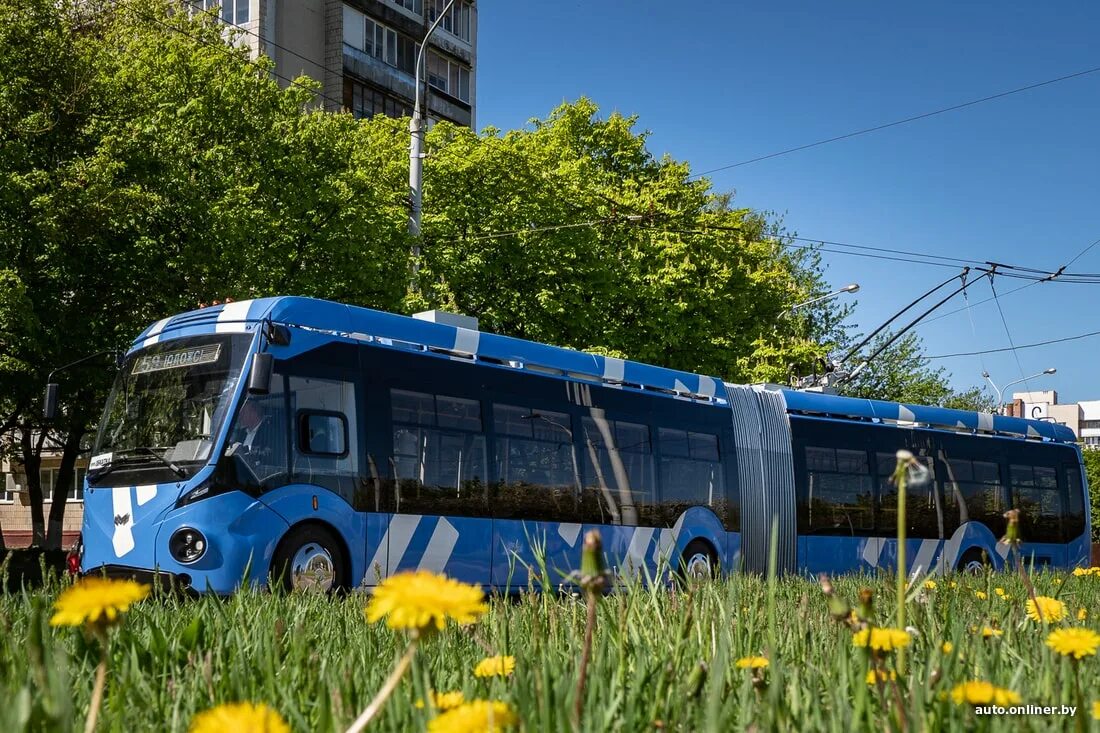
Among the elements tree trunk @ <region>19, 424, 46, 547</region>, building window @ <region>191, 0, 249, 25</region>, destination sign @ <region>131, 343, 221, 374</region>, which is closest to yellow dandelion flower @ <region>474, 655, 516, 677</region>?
destination sign @ <region>131, 343, 221, 374</region>

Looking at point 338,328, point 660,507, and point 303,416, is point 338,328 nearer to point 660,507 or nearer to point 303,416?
point 303,416

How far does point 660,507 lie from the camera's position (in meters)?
14.9

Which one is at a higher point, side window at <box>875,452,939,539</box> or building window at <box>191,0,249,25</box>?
building window at <box>191,0,249,25</box>

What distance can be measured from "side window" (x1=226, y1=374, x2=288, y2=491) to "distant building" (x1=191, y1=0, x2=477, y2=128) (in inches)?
1242

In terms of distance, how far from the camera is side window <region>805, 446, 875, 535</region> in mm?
17594

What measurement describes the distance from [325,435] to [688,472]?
602 centimetres

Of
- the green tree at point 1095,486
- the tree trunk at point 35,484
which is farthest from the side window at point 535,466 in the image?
the green tree at point 1095,486

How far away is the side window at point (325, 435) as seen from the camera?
10.9 m

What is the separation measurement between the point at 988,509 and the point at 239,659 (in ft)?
64.8

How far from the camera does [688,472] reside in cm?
1552

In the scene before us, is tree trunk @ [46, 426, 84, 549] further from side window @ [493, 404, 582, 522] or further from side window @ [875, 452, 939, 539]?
side window @ [875, 452, 939, 539]

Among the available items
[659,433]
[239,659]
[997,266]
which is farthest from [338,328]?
[997,266]

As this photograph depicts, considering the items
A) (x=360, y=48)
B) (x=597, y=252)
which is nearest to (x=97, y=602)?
(x=597, y=252)

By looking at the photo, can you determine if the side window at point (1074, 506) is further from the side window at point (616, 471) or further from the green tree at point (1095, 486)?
the green tree at point (1095, 486)
